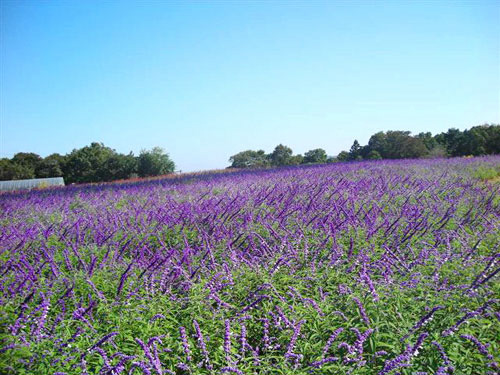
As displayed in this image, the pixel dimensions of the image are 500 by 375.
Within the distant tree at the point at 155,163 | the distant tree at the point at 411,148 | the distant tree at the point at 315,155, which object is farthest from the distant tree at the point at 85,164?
the distant tree at the point at 411,148

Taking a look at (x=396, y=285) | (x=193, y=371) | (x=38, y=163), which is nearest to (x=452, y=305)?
(x=396, y=285)

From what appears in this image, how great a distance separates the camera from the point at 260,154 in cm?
6925

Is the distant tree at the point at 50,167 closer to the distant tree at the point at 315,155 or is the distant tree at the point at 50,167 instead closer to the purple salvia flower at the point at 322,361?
the distant tree at the point at 315,155

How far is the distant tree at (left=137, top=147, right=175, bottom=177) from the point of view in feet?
148

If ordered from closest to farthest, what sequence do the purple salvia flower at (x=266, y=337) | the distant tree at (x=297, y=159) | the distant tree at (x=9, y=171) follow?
the purple salvia flower at (x=266, y=337) < the distant tree at (x=297, y=159) < the distant tree at (x=9, y=171)

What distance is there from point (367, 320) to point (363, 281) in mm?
334

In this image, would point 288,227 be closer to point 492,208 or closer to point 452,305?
point 452,305

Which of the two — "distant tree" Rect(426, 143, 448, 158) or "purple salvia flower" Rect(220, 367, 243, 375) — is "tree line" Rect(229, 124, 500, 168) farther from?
"purple salvia flower" Rect(220, 367, 243, 375)

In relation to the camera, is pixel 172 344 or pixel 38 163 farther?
pixel 38 163

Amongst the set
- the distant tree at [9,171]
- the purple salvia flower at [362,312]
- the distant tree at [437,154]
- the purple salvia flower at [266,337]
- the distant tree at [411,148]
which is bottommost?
the purple salvia flower at [266,337]

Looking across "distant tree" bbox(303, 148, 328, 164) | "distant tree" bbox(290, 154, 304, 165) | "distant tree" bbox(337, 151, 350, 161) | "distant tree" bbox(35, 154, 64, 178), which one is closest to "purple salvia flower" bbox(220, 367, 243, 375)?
"distant tree" bbox(290, 154, 304, 165)

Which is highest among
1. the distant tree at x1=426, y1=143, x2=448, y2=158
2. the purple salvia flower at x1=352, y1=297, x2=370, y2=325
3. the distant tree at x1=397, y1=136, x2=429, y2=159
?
the distant tree at x1=397, y1=136, x2=429, y2=159

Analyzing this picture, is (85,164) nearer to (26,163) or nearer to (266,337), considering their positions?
(26,163)

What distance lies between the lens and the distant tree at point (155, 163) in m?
45.1
